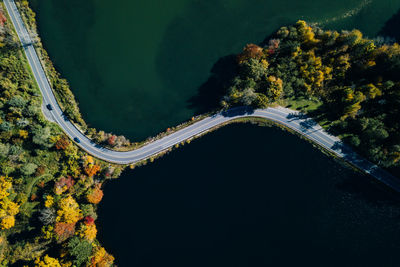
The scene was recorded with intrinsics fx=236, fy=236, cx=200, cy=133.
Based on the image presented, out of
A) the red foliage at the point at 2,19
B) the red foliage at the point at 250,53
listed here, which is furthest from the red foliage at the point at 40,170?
the red foliage at the point at 250,53

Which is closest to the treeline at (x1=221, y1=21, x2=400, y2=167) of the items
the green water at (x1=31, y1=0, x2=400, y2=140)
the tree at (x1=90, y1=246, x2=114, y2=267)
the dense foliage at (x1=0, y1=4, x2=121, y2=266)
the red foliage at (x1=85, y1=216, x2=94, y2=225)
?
the green water at (x1=31, y1=0, x2=400, y2=140)

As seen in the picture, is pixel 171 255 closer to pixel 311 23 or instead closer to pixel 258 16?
pixel 258 16

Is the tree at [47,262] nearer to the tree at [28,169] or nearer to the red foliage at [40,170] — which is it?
the red foliage at [40,170]

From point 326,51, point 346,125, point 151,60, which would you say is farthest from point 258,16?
point 346,125

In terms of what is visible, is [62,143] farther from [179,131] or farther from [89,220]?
[179,131]

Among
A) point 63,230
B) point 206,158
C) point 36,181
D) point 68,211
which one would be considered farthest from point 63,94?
point 206,158

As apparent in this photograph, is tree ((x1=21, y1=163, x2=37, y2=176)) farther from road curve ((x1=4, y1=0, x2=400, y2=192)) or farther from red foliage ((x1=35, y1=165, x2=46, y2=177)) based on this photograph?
road curve ((x1=4, y1=0, x2=400, y2=192))
